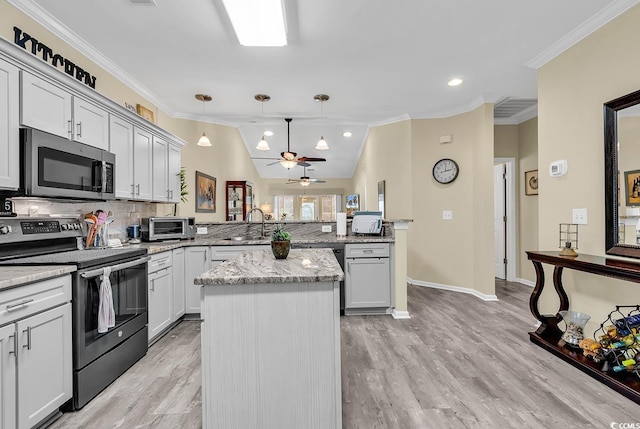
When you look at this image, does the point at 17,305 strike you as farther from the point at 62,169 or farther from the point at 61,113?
the point at 61,113

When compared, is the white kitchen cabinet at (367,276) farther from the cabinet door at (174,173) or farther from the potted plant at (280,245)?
the cabinet door at (174,173)

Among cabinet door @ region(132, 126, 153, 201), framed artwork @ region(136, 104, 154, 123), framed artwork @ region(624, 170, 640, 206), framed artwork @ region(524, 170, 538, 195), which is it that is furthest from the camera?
framed artwork @ region(524, 170, 538, 195)

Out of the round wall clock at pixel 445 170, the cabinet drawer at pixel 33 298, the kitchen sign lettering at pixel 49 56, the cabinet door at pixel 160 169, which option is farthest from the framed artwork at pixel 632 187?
the kitchen sign lettering at pixel 49 56

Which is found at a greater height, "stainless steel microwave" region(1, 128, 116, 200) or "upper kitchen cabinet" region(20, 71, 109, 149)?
"upper kitchen cabinet" region(20, 71, 109, 149)

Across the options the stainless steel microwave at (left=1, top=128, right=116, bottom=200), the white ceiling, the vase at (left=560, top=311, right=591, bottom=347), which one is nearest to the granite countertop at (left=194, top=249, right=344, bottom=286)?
the stainless steel microwave at (left=1, top=128, right=116, bottom=200)

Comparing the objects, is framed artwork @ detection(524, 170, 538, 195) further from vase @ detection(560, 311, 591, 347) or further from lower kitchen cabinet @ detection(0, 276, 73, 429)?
lower kitchen cabinet @ detection(0, 276, 73, 429)

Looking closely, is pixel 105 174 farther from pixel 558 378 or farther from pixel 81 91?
pixel 558 378

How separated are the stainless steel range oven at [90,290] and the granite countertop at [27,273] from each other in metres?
0.06

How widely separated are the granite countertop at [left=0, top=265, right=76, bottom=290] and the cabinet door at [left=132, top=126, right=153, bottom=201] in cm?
137

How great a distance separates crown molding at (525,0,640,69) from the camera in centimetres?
224

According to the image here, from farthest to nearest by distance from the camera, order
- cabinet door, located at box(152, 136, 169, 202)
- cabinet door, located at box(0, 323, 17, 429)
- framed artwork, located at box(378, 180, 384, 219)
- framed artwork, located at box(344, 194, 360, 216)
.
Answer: framed artwork, located at box(344, 194, 360, 216) → framed artwork, located at box(378, 180, 384, 219) → cabinet door, located at box(152, 136, 169, 202) → cabinet door, located at box(0, 323, 17, 429)

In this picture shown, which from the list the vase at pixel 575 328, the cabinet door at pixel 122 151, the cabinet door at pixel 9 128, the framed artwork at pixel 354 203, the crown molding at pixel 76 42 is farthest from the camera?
the framed artwork at pixel 354 203

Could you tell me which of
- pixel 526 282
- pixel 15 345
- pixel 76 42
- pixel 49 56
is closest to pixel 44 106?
pixel 49 56

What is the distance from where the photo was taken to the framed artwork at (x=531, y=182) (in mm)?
4508
